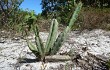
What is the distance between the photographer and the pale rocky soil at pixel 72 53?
532 cm

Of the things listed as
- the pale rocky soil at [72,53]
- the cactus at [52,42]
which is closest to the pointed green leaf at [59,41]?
the cactus at [52,42]

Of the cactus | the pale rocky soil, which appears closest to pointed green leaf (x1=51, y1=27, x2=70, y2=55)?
the cactus

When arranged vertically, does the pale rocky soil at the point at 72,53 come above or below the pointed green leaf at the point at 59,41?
below

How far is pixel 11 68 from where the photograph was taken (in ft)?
17.3

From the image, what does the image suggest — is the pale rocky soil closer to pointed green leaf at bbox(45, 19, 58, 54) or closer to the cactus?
the cactus

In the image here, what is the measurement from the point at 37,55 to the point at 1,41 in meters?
2.13

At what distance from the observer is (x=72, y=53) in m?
5.85

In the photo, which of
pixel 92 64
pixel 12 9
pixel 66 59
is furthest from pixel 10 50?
pixel 12 9

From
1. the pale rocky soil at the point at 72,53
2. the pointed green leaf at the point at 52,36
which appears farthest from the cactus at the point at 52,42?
the pale rocky soil at the point at 72,53

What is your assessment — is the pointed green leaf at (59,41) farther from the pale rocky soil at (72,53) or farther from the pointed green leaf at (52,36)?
the pale rocky soil at (72,53)

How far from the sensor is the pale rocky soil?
532 cm

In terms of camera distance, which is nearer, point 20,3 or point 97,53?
point 97,53

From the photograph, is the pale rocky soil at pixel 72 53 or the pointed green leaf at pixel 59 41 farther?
the pointed green leaf at pixel 59 41

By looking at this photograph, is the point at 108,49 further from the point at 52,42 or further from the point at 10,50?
the point at 10,50
